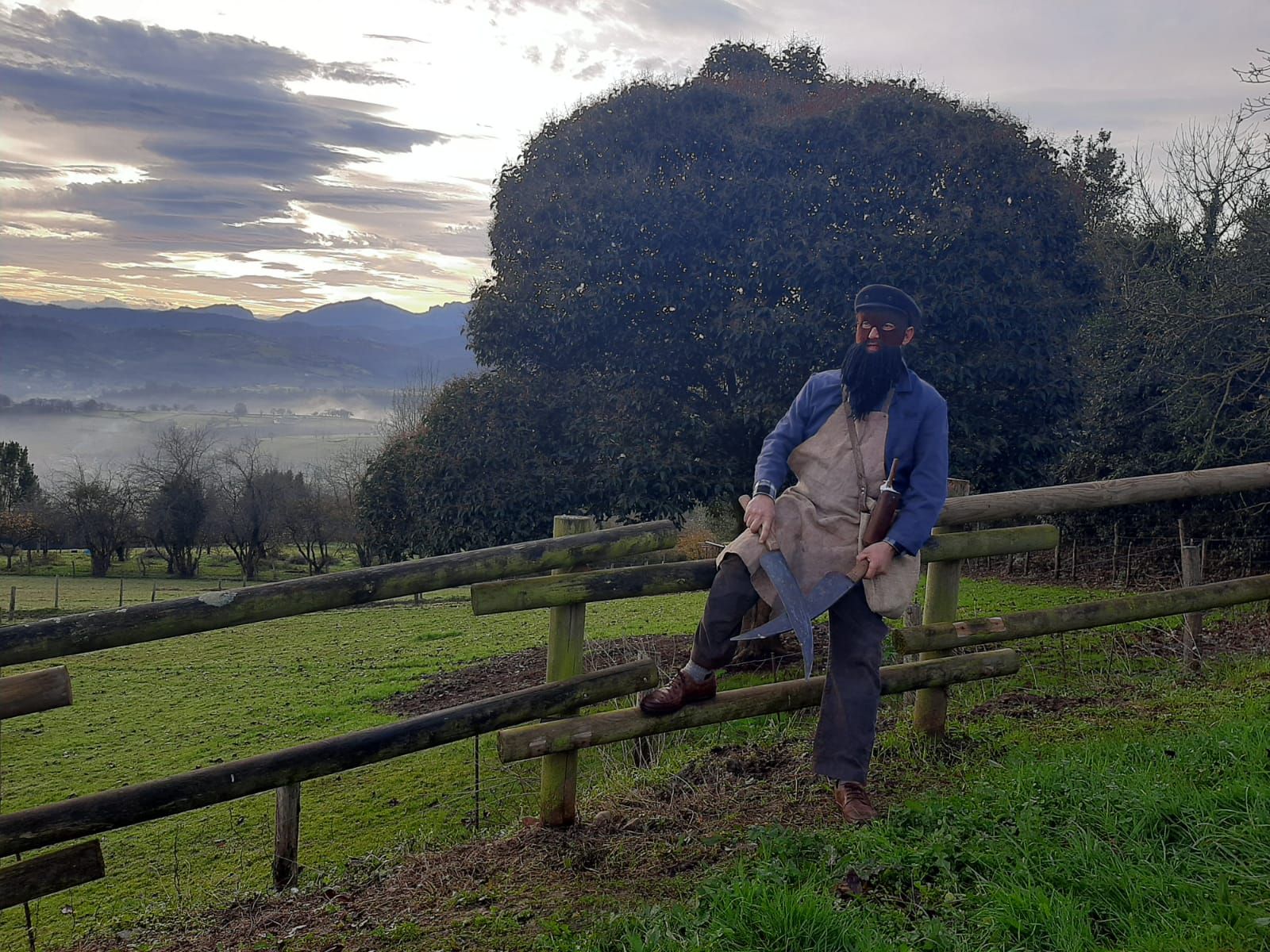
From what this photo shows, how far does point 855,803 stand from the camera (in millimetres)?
4348

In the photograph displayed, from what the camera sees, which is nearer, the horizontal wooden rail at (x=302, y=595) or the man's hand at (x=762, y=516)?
the horizontal wooden rail at (x=302, y=595)

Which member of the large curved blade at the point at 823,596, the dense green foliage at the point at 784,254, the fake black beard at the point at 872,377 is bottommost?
the large curved blade at the point at 823,596

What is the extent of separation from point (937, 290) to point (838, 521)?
18.2 ft

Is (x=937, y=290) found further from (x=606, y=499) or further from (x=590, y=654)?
(x=590, y=654)

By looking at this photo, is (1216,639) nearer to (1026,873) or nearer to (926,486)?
(926,486)

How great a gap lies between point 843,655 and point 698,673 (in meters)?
0.70

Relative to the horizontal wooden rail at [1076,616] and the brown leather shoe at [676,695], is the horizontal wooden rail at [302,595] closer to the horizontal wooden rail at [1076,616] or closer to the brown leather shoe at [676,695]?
the brown leather shoe at [676,695]

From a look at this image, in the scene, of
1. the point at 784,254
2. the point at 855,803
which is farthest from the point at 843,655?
the point at 784,254

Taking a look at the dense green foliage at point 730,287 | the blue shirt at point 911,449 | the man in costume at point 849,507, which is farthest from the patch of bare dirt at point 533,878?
the dense green foliage at point 730,287

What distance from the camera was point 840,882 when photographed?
142 inches

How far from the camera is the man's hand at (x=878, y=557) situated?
Result: 423 centimetres

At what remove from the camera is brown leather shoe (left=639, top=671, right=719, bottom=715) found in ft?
14.9

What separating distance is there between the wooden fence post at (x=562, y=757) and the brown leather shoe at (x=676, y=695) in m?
0.41

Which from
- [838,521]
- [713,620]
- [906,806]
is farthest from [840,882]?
[838,521]
